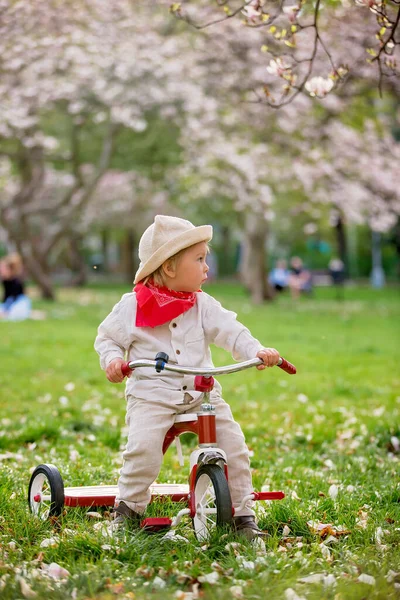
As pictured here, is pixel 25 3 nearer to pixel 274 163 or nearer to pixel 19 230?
pixel 274 163

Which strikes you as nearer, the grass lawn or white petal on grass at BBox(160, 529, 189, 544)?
the grass lawn

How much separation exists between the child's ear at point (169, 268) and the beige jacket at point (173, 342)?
0.64 ft

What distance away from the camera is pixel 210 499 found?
412cm

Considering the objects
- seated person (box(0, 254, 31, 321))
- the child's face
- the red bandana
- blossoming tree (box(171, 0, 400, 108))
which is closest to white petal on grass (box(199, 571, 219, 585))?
the red bandana

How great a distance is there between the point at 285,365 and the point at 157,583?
3.74 feet

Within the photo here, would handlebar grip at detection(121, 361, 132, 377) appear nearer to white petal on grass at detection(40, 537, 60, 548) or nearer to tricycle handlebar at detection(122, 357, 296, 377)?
tricycle handlebar at detection(122, 357, 296, 377)

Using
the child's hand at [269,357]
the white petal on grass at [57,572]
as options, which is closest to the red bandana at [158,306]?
the child's hand at [269,357]

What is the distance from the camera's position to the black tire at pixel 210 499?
149 inches

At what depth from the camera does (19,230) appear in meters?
25.6

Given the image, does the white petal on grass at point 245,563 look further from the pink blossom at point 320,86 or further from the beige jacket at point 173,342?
the pink blossom at point 320,86

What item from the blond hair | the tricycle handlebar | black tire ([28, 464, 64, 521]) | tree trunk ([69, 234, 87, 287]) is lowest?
tree trunk ([69, 234, 87, 287])

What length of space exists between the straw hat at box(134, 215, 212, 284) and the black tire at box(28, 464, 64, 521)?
107 cm

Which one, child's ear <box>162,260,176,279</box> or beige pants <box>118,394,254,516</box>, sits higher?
child's ear <box>162,260,176,279</box>

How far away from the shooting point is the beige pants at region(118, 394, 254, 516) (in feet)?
13.3
